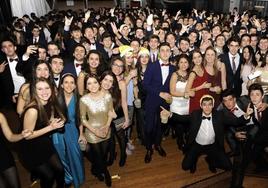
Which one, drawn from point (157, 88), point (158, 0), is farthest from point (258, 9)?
point (157, 88)

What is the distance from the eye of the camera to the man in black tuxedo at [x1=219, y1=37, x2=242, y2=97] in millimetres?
5148

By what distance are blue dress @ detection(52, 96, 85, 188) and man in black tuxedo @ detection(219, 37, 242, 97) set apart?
2973 mm

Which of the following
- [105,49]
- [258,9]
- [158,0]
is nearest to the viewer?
[105,49]

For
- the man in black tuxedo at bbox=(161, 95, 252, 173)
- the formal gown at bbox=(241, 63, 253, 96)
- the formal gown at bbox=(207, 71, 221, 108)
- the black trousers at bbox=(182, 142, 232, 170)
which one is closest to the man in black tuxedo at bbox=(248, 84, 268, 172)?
the man in black tuxedo at bbox=(161, 95, 252, 173)

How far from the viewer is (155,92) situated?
4.37m

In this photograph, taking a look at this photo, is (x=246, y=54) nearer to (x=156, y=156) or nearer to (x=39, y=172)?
(x=156, y=156)

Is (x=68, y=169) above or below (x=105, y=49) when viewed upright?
below

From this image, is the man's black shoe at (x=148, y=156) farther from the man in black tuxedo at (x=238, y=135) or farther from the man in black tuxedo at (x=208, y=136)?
the man in black tuxedo at (x=238, y=135)

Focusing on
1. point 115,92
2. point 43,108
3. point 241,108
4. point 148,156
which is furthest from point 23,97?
point 241,108

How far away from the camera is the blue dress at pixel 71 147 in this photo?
356cm

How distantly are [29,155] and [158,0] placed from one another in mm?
20418

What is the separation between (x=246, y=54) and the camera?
512 centimetres

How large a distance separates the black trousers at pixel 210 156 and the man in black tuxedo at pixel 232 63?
1435mm

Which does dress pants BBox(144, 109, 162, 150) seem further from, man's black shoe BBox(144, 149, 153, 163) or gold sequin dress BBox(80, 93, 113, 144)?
gold sequin dress BBox(80, 93, 113, 144)
